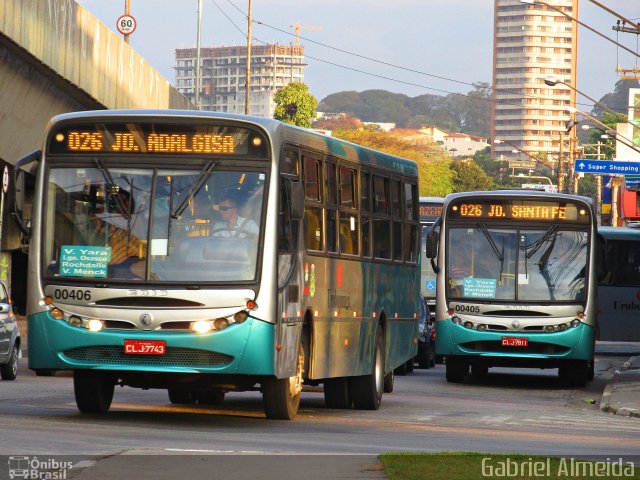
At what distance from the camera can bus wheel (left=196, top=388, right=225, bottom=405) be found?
64.4ft

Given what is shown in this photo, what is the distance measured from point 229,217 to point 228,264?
0.44 m

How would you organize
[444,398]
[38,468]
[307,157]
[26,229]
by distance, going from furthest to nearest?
[444,398]
[307,157]
[26,229]
[38,468]

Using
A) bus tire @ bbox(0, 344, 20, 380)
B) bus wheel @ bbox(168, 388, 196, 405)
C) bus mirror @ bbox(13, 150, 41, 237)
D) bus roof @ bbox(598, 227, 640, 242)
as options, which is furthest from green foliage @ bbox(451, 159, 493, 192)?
bus mirror @ bbox(13, 150, 41, 237)

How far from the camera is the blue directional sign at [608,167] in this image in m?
50.5

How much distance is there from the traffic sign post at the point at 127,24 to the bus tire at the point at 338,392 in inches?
1583

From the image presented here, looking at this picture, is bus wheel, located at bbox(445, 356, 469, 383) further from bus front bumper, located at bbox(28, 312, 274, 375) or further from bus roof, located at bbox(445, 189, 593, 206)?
bus front bumper, located at bbox(28, 312, 274, 375)

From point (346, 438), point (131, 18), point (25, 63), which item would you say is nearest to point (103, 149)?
point (346, 438)

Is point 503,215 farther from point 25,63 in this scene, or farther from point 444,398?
point 25,63

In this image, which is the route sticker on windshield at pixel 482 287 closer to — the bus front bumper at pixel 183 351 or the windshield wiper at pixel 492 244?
the windshield wiper at pixel 492 244

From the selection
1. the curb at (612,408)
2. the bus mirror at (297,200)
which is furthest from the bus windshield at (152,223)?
the curb at (612,408)

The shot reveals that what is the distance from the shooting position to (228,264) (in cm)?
1527

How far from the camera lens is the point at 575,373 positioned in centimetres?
2858

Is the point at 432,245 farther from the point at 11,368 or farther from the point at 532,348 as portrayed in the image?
the point at 11,368

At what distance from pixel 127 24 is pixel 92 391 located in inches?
1710
